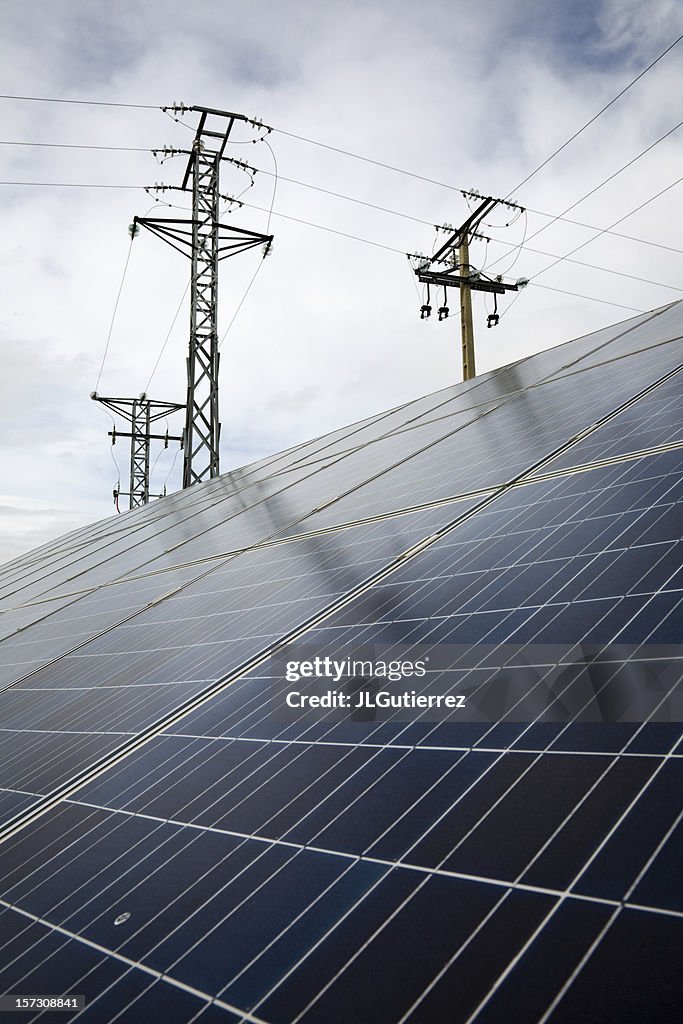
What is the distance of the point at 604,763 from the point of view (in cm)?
325

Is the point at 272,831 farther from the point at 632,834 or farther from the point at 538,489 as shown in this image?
the point at 538,489

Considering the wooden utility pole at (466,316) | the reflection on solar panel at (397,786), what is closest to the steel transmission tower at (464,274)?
the wooden utility pole at (466,316)

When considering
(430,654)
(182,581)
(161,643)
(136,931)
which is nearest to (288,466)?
(182,581)

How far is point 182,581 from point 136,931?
24.3ft

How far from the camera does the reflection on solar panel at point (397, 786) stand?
2.66m

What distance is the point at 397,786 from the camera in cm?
380
